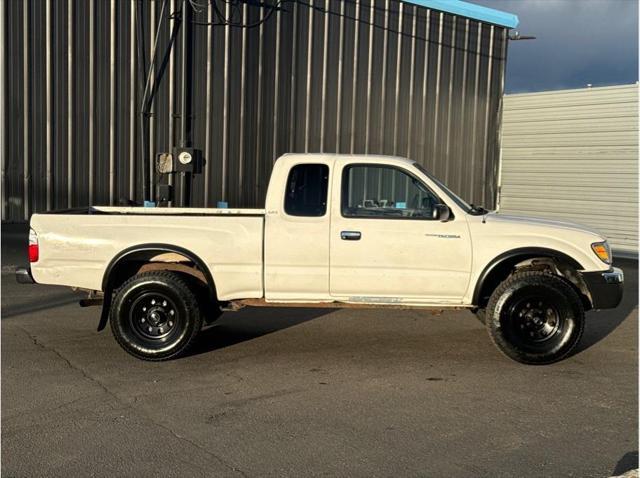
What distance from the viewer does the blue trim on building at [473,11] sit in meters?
16.7

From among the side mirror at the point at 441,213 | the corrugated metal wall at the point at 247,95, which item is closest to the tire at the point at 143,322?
the side mirror at the point at 441,213

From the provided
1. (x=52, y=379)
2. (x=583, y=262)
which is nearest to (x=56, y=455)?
(x=52, y=379)

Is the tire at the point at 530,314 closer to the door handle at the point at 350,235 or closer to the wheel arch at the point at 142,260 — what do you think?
the door handle at the point at 350,235

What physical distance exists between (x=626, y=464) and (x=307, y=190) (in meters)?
3.79

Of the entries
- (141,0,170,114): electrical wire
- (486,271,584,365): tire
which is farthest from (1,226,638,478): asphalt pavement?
(141,0,170,114): electrical wire

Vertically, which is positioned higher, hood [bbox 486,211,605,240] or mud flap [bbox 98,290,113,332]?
hood [bbox 486,211,605,240]

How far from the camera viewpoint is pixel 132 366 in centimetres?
630

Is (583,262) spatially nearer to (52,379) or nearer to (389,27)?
(52,379)

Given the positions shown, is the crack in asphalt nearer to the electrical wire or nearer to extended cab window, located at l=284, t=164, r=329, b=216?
extended cab window, located at l=284, t=164, r=329, b=216

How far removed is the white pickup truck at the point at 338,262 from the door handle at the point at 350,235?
1 centimetres

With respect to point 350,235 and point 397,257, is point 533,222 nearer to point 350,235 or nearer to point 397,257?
point 397,257

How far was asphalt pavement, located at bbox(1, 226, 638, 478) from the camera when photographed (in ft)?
13.6

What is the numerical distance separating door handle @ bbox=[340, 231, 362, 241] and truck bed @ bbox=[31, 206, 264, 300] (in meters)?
0.81

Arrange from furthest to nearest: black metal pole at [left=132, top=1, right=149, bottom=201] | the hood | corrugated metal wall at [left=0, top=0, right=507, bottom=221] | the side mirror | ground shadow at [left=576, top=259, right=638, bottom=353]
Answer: black metal pole at [left=132, top=1, right=149, bottom=201] → corrugated metal wall at [left=0, top=0, right=507, bottom=221] → ground shadow at [left=576, top=259, right=638, bottom=353] → the hood → the side mirror
